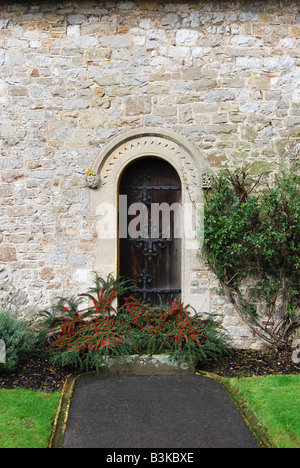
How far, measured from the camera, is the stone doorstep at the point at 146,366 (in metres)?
5.06

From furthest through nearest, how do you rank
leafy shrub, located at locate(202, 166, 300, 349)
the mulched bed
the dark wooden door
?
the dark wooden door < leafy shrub, located at locate(202, 166, 300, 349) < the mulched bed

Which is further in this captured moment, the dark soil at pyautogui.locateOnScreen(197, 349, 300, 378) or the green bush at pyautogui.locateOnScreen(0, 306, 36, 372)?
the dark soil at pyautogui.locateOnScreen(197, 349, 300, 378)

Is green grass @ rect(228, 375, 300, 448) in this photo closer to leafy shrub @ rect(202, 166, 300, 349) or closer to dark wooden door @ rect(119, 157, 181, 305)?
leafy shrub @ rect(202, 166, 300, 349)

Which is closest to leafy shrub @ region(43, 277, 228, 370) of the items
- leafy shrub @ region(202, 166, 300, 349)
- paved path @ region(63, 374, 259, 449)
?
paved path @ region(63, 374, 259, 449)

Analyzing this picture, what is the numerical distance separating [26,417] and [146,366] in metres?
1.59

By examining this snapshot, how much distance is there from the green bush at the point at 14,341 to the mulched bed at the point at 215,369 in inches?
5.0

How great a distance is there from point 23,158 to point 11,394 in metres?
3.11

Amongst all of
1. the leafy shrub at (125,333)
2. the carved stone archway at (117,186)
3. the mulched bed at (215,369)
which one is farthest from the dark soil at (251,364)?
the carved stone archway at (117,186)

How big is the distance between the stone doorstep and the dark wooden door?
1189mm

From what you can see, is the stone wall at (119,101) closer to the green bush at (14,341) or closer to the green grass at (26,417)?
the green bush at (14,341)

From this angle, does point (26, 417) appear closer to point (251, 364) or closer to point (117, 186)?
point (251, 364)

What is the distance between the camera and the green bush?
4930mm

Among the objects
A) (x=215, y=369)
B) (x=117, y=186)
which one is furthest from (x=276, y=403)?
(x=117, y=186)

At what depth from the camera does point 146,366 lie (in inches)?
199
